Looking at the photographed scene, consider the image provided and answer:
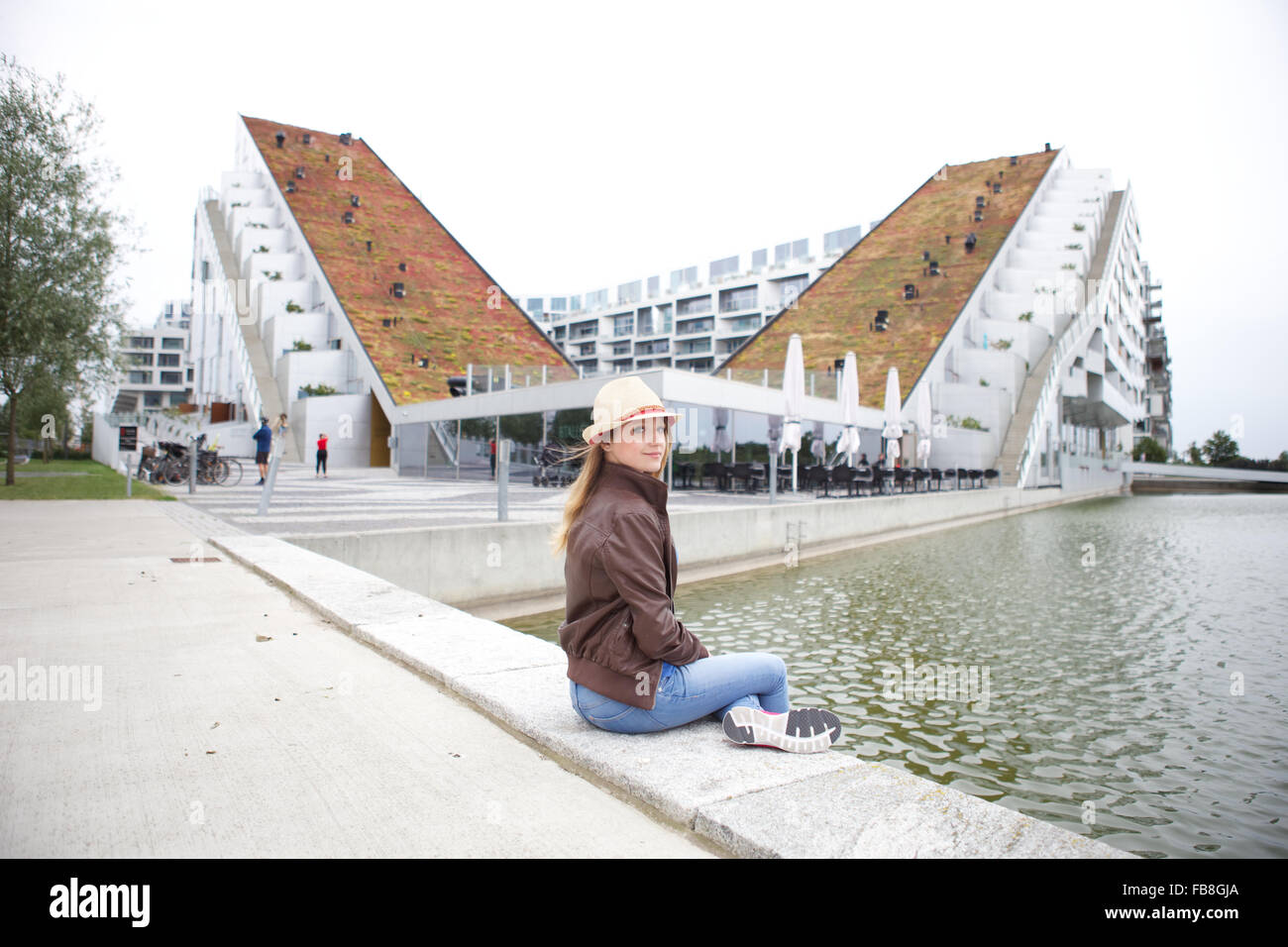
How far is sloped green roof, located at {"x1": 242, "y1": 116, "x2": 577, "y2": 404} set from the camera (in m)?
39.9

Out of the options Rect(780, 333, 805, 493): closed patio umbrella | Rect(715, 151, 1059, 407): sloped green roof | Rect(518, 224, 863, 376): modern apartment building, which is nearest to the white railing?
Rect(715, 151, 1059, 407): sloped green roof

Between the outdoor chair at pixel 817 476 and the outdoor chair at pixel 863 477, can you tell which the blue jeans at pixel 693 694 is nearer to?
the outdoor chair at pixel 817 476

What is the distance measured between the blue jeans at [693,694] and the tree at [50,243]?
67.5 feet

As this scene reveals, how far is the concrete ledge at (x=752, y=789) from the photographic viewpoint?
2.14m

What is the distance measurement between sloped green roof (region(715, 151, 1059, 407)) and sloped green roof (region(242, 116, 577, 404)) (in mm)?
14360

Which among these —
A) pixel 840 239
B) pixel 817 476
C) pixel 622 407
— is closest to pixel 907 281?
pixel 817 476

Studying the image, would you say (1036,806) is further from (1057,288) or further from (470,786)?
(1057,288)

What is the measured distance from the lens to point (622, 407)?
114 inches

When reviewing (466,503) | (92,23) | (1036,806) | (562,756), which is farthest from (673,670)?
(92,23)

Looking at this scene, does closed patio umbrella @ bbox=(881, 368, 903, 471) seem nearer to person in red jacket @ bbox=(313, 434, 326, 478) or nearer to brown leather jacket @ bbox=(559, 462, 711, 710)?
person in red jacket @ bbox=(313, 434, 326, 478)

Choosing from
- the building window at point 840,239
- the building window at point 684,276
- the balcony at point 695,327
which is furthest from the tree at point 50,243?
the building window at point 684,276
